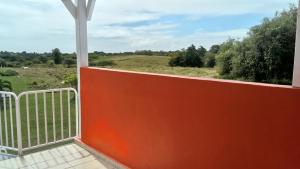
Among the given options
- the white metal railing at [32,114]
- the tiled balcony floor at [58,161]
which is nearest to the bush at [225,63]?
the tiled balcony floor at [58,161]

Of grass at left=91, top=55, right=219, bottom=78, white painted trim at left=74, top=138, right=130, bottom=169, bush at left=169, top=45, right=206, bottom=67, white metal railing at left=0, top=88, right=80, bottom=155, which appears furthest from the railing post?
bush at left=169, top=45, right=206, bottom=67

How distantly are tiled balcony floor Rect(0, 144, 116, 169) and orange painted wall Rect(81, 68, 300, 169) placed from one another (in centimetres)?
20

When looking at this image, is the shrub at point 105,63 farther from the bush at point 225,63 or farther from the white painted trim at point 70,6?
the bush at point 225,63

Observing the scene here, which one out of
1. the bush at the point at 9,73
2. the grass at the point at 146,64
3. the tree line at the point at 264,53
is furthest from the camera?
the bush at the point at 9,73

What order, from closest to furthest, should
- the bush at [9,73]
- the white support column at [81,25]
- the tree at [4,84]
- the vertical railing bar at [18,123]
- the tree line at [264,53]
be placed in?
the tree line at [264,53], the vertical railing bar at [18,123], the white support column at [81,25], the tree at [4,84], the bush at [9,73]

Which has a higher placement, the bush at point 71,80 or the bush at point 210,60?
the bush at point 210,60

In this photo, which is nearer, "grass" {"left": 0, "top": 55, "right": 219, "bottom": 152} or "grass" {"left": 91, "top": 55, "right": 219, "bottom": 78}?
"grass" {"left": 91, "top": 55, "right": 219, "bottom": 78}

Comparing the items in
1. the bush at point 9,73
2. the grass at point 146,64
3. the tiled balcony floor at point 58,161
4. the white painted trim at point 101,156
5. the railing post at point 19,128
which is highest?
the grass at point 146,64

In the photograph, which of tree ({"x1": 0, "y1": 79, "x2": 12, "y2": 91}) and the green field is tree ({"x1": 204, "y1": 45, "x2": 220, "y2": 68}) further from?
tree ({"x1": 0, "y1": 79, "x2": 12, "y2": 91})

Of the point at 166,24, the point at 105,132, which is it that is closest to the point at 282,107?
the point at 105,132

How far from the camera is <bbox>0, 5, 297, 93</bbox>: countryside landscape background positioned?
3141mm

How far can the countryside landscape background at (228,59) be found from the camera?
314 centimetres

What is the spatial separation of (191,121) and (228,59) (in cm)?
139

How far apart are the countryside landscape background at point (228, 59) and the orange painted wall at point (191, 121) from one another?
1.27ft
